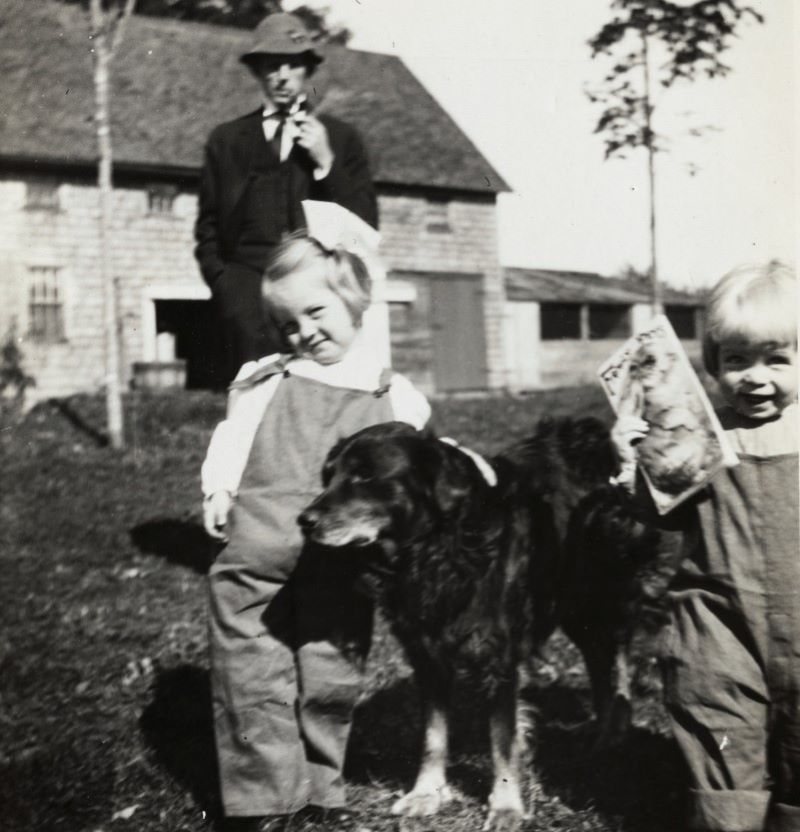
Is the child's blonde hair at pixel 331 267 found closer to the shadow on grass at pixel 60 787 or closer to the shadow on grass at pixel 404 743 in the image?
the shadow on grass at pixel 404 743

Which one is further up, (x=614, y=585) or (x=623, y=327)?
(x=623, y=327)

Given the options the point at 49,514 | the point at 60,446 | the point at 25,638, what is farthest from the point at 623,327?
the point at 25,638

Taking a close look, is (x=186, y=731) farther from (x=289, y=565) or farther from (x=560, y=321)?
(x=560, y=321)

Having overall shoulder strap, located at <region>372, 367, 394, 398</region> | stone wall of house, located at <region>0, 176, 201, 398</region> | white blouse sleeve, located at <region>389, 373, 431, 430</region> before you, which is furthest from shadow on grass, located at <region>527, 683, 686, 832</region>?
stone wall of house, located at <region>0, 176, 201, 398</region>

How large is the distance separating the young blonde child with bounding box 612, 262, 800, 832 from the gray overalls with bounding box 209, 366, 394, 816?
0.99 meters

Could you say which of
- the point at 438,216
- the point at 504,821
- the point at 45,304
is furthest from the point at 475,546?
the point at 438,216

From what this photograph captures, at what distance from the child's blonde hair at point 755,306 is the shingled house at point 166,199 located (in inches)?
477

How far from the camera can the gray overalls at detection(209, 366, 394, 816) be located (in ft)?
9.45

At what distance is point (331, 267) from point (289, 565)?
3.06 feet

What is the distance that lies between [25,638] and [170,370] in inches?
452

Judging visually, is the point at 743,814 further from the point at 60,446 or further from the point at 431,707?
the point at 60,446

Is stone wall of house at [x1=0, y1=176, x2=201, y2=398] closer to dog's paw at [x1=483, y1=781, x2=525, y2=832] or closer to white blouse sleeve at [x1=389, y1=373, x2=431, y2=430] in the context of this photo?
white blouse sleeve at [x1=389, y1=373, x2=431, y2=430]

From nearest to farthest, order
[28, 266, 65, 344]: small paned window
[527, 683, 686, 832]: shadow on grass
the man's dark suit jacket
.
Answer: [527, 683, 686, 832]: shadow on grass
the man's dark suit jacket
[28, 266, 65, 344]: small paned window

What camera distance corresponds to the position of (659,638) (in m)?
3.74
